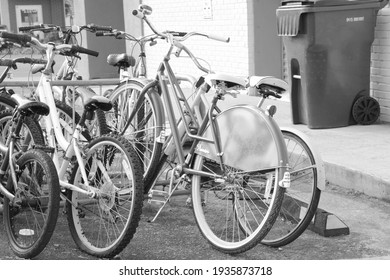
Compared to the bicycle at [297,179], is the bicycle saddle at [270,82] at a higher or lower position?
higher

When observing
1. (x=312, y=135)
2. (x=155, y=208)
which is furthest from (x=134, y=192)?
(x=312, y=135)

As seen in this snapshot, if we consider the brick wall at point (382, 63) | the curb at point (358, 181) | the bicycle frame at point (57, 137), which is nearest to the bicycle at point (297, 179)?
the curb at point (358, 181)

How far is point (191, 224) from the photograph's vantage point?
585 cm

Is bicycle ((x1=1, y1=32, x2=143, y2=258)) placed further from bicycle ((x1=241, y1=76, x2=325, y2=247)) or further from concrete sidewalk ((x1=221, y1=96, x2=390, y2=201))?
concrete sidewalk ((x1=221, y1=96, x2=390, y2=201))

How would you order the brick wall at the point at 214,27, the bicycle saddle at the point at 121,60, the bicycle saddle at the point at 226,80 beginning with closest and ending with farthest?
the bicycle saddle at the point at 226,80
the bicycle saddle at the point at 121,60
the brick wall at the point at 214,27

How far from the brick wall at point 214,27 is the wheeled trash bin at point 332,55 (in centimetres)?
289

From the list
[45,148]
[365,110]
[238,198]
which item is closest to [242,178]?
[238,198]

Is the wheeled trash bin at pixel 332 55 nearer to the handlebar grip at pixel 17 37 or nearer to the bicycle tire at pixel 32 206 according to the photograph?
the handlebar grip at pixel 17 37

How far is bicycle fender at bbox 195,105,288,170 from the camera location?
477cm

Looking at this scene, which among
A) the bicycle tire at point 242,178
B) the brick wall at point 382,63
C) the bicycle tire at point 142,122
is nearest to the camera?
the bicycle tire at point 242,178

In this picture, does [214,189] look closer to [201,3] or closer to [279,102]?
[279,102]

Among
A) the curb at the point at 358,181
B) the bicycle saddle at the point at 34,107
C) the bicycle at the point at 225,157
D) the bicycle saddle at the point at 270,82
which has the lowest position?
the curb at the point at 358,181

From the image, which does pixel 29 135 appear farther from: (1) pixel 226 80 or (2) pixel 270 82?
(2) pixel 270 82

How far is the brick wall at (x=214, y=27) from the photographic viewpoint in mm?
11609
